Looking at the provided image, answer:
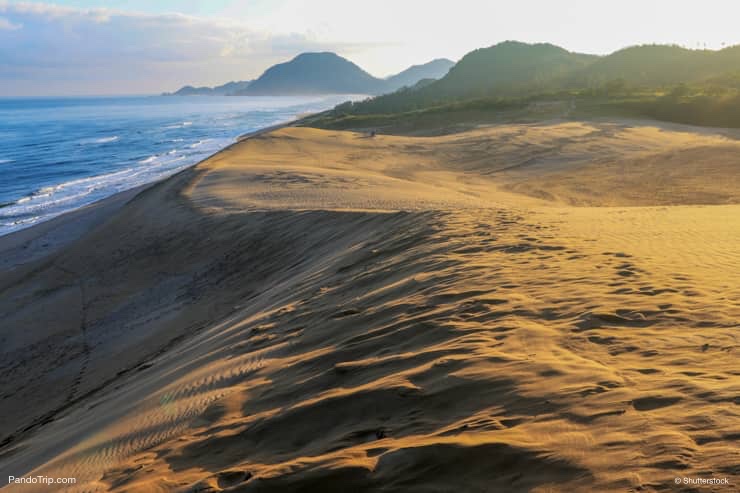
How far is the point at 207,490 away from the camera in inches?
119

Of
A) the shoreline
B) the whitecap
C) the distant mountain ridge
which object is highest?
the distant mountain ridge

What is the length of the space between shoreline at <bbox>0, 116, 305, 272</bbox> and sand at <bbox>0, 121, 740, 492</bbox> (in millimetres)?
2512

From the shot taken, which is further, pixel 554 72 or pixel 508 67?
pixel 508 67

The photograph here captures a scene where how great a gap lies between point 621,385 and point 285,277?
256 inches

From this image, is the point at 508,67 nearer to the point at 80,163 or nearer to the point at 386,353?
the point at 80,163

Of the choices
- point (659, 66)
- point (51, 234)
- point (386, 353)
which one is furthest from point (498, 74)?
point (386, 353)

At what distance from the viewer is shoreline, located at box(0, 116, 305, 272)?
15.7m

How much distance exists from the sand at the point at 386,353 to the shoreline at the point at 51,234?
251 cm

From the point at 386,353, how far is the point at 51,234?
56.9 feet

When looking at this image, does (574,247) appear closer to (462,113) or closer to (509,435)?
(509,435)

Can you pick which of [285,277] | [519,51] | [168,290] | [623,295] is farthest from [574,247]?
[519,51]

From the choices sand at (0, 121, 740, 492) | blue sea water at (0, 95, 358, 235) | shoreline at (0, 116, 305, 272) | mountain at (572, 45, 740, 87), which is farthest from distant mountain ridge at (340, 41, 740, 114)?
sand at (0, 121, 740, 492)

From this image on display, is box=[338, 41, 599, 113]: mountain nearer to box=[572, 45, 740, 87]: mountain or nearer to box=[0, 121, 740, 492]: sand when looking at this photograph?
box=[572, 45, 740, 87]: mountain

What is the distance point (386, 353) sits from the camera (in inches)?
175
